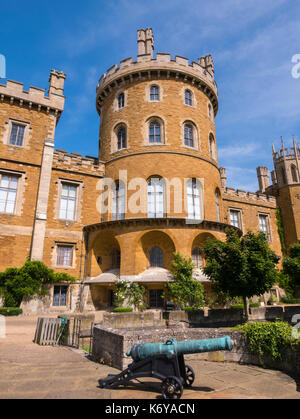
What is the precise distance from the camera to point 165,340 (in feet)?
26.1

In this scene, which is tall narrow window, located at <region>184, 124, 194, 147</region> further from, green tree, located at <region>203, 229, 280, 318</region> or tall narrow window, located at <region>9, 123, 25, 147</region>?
tall narrow window, located at <region>9, 123, 25, 147</region>

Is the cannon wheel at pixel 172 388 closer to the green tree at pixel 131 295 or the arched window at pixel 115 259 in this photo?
the green tree at pixel 131 295

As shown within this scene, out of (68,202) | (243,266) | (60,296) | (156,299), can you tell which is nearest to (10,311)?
(60,296)

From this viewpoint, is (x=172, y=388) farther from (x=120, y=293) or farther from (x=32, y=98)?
(x=32, y=98)

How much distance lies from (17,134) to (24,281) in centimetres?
1116

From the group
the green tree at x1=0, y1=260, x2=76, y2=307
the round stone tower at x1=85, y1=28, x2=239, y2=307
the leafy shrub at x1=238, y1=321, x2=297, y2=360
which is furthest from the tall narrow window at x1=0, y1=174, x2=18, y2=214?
the leafy shrub at x1=238, y1=321, x2=297, y2=360

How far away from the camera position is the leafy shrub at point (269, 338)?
273 inches

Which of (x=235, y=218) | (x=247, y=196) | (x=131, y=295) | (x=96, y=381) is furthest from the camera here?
(x=247, y=196)

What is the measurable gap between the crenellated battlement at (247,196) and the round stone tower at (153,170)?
16.6 feet

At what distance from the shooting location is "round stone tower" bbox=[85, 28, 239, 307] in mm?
19234

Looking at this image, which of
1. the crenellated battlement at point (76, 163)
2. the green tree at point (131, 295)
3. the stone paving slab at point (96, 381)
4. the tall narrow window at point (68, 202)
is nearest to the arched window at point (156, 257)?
the green tree at point (131, 295)

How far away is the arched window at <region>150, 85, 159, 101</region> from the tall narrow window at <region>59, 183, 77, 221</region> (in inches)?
395
